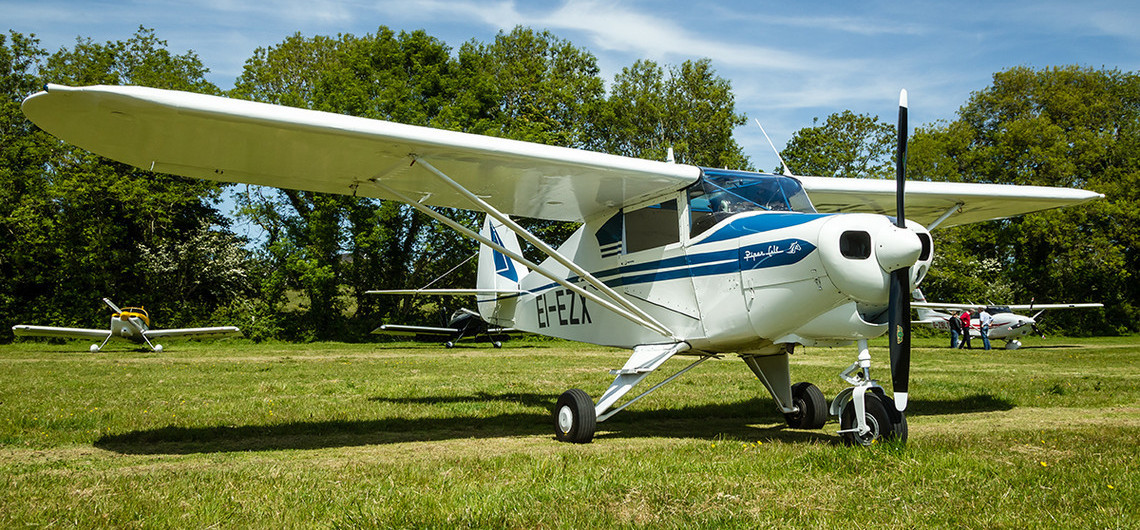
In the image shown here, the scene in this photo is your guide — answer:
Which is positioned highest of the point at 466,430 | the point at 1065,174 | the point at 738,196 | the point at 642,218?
the point at 1065,174

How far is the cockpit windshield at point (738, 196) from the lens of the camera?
7.19 meters

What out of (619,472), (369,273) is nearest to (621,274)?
(619,472)

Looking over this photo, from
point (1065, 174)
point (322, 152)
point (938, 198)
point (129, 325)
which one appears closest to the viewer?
point (322, 152)

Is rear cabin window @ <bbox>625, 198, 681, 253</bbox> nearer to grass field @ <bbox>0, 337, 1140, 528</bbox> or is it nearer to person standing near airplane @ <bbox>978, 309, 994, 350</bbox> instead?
grass field @ <bbox>0, 337, 1140, 528</bbox>

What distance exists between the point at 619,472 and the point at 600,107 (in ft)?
129

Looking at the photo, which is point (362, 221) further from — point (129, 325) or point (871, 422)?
point (871, 422)

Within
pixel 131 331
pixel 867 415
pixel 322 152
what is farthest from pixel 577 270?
pixel 131 331

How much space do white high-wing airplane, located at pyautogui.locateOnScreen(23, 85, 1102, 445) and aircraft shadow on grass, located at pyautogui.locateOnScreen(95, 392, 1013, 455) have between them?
2.23 ft

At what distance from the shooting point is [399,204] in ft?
107

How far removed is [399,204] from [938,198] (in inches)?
1035

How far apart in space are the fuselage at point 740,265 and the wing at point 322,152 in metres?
0.39

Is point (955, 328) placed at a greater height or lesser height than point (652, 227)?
lesser

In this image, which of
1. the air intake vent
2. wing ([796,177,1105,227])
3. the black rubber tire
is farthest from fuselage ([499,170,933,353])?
wing ([796,177,1105,227])

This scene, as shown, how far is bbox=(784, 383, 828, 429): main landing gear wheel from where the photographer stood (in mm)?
8078
